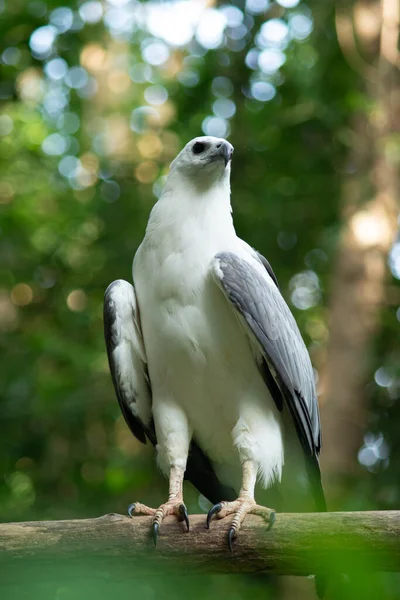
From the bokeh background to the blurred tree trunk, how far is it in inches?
0.8

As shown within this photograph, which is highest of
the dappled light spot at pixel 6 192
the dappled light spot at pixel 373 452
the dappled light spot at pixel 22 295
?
the dappled light spot at pixel 6 192

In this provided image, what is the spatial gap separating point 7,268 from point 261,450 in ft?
17.5

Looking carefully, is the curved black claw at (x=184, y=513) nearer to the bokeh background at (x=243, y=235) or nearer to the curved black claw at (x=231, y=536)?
the curved black claw at (x=231, y=536)

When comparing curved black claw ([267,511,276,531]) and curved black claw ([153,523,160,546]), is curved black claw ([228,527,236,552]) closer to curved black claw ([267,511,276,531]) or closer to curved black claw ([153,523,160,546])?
curved black claw ([267,511,276,531])

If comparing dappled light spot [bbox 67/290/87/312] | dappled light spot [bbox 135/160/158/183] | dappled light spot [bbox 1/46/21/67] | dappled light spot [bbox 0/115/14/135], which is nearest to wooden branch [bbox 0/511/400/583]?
dappled light spot [bbox 1/46/21/67]

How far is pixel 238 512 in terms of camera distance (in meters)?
3.84

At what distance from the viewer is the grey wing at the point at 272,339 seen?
4.32 m

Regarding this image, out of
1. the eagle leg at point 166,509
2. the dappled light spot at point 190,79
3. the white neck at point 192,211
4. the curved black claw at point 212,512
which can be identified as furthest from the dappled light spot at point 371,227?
the curved black claw at point 212,512

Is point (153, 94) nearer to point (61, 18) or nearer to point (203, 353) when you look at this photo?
point (61, 18)

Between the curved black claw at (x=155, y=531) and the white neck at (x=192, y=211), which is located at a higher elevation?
the white neck at (x=192, y=211)

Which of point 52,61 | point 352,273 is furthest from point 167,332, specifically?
point 52,61

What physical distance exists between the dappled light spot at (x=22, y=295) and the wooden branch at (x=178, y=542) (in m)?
6.63

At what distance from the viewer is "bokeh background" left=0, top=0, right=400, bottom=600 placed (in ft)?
24.5

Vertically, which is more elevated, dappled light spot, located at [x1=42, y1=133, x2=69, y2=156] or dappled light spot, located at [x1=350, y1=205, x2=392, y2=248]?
dappled light spot, located at [x1=42, y1=133, x2=69, y2=156]
